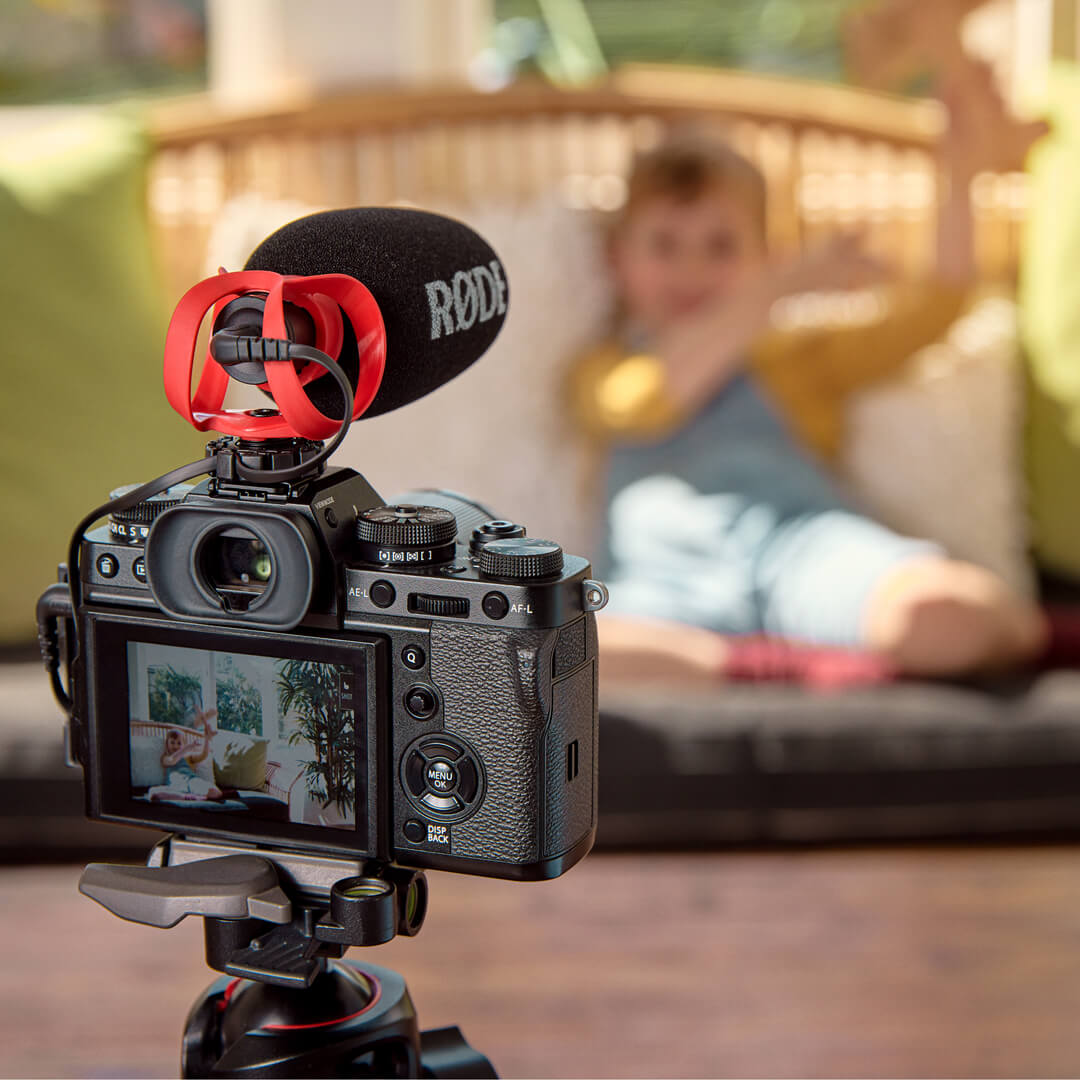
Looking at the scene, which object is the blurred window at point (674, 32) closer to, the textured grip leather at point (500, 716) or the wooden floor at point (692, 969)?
the wooden floor at point (692, 969)

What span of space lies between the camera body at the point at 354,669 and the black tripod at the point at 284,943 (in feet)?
0.07

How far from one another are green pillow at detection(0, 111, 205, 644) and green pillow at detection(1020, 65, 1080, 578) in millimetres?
1075

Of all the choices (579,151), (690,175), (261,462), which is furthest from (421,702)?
(579,151)

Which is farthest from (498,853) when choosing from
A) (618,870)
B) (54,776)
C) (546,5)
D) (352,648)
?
(546,5)

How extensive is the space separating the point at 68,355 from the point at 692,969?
1.03 m

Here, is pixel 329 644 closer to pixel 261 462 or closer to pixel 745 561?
pixel 261 462

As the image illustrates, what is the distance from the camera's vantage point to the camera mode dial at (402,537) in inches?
25.5

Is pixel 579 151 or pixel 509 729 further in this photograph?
pixel 579 151

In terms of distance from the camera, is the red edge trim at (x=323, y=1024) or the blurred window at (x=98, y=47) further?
the blurred window at (x=98, y=47)

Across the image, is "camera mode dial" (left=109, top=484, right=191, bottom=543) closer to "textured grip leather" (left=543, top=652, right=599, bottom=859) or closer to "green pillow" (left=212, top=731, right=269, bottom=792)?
"green pillow" (left=212, top=731, right=269, bottom=792)

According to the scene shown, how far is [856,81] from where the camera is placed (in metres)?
2.01

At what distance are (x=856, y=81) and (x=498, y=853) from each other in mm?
1664

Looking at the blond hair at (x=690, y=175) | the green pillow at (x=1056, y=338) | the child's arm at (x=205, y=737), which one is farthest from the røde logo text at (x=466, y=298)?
the green pillow at (x=1056, y=338)

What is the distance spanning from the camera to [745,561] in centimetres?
169
